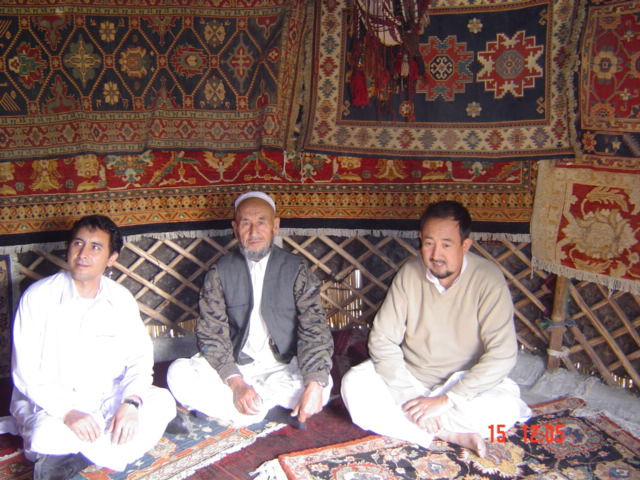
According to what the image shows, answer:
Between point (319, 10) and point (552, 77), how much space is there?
95 cm

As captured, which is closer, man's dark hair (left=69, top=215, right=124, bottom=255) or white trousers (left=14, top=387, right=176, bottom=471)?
white trousers (left=14, top=387, right=176, bottom=471)

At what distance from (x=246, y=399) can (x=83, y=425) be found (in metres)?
0.50

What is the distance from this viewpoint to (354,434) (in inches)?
84.6

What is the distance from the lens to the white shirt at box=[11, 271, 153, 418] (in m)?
1.88

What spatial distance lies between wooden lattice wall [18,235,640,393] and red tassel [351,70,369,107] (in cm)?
62

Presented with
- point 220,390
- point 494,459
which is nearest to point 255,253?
point 220,390

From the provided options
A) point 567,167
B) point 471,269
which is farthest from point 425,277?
point 567,167

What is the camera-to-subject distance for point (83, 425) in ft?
5.90

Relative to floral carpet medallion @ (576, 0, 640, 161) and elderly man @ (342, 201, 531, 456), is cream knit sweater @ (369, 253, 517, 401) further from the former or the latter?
floral carpet medallion @ (576, 0, 640, 161)

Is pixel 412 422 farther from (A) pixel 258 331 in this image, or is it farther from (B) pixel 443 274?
(A) pixel 258 331

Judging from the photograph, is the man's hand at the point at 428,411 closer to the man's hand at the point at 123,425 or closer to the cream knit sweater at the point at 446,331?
the cream knit sweater at the point at 446,331

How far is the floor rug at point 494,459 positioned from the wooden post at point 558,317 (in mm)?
470

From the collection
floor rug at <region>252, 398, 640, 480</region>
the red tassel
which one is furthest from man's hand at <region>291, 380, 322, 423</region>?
the red tassel

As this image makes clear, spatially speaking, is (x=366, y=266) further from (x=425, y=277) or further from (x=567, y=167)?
(x=567, y=167)
